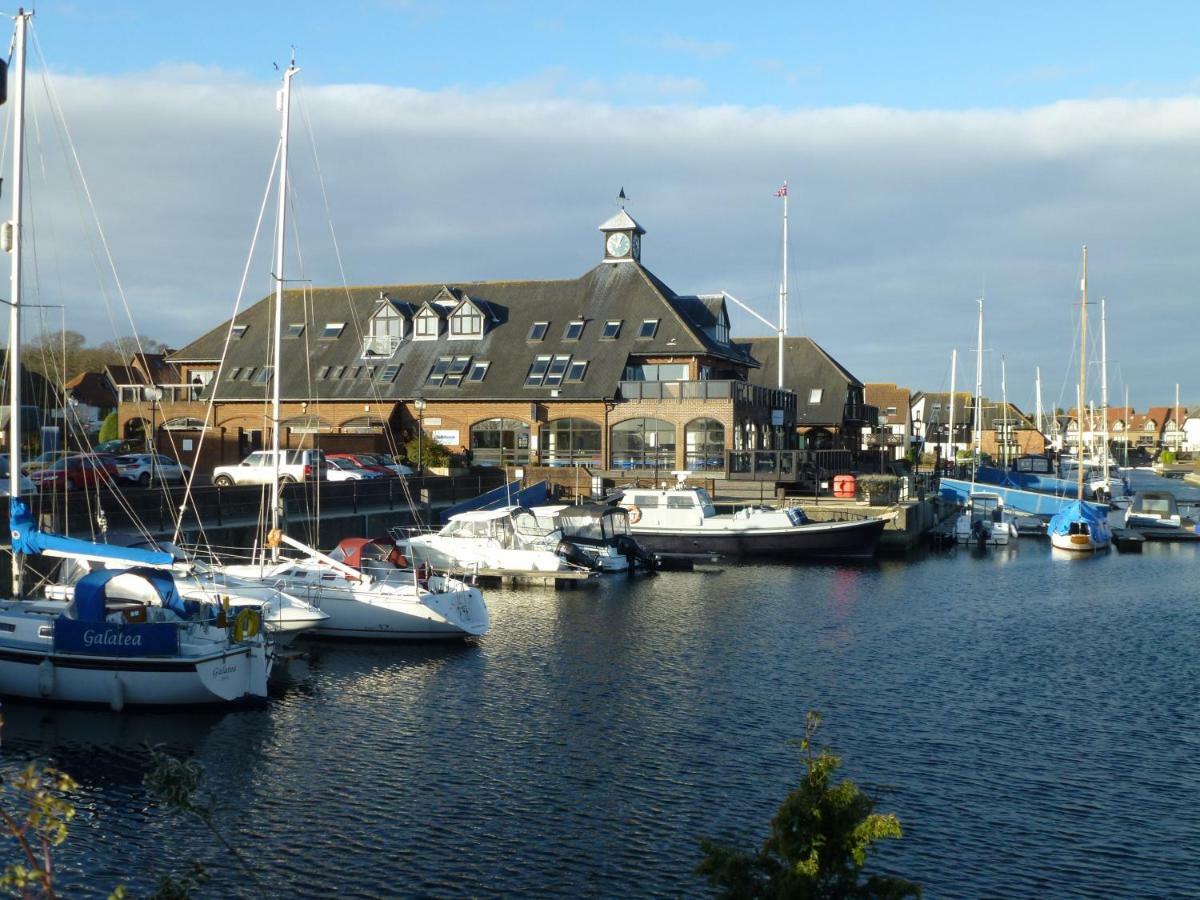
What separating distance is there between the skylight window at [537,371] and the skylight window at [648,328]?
5.07 meters

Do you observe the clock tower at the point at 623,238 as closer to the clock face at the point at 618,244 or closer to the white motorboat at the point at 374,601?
the clock face at the point at 618,244

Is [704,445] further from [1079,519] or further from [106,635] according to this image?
[106,635]

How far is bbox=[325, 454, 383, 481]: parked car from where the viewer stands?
4984 centimetres

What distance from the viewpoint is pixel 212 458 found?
195 ft

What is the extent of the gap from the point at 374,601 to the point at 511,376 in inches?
1384

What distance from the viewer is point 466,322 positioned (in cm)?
6538

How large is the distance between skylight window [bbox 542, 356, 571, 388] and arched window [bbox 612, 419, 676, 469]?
4033 mm

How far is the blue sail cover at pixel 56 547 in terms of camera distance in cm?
2378

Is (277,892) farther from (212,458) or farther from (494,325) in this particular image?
(494,325)

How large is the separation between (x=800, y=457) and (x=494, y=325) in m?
19.6

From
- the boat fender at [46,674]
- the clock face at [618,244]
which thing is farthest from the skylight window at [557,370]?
the boat fender at [46,674]

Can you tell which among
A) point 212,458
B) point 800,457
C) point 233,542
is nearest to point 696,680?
point 233,542

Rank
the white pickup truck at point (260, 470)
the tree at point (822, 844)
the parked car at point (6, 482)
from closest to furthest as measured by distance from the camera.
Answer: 1. the tree at point (822, 844)
2. the parked car at point (6, 482)
3. the white pickup truck at point (260, 470)

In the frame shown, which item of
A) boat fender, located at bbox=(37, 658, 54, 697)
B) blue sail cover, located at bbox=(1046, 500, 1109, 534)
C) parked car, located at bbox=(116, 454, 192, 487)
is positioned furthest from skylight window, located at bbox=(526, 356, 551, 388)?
boat fender, located at bbox=(37, 658, 54, 697)
